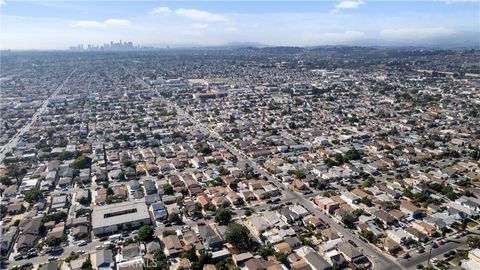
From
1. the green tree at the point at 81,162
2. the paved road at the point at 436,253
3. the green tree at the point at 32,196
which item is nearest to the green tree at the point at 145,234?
the green tree at the point at 32,196

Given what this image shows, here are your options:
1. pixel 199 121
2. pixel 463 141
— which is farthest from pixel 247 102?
pixel 463 141

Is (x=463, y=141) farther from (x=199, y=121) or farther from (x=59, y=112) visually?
(x=59, y=112)

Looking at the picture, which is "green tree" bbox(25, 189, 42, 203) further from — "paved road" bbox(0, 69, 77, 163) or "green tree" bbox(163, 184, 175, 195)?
"paved road" bbox(0, 69, 77, 163)

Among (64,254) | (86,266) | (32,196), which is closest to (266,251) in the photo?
(86,266)

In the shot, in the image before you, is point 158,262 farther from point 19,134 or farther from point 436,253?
point 19,134

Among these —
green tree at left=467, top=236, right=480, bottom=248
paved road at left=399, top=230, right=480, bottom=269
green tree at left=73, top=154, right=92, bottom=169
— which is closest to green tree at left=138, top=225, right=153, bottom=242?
paved road at left=399, top=230, right=480, bottom=269

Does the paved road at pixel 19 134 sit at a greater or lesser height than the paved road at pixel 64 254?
greater

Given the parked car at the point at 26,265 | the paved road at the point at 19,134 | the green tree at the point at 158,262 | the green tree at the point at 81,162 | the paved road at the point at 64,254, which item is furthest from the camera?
the paved road at the point at 19,134

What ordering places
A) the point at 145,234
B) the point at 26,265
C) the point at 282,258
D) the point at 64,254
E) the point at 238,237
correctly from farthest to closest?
the point at 145,234 → the point at 64,254 → the point at 238,237 → the point at 26,265 → the point at 282,258

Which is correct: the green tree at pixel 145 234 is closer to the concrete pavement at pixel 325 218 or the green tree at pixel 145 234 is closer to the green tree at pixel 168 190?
the green tree at pixel 168 190
